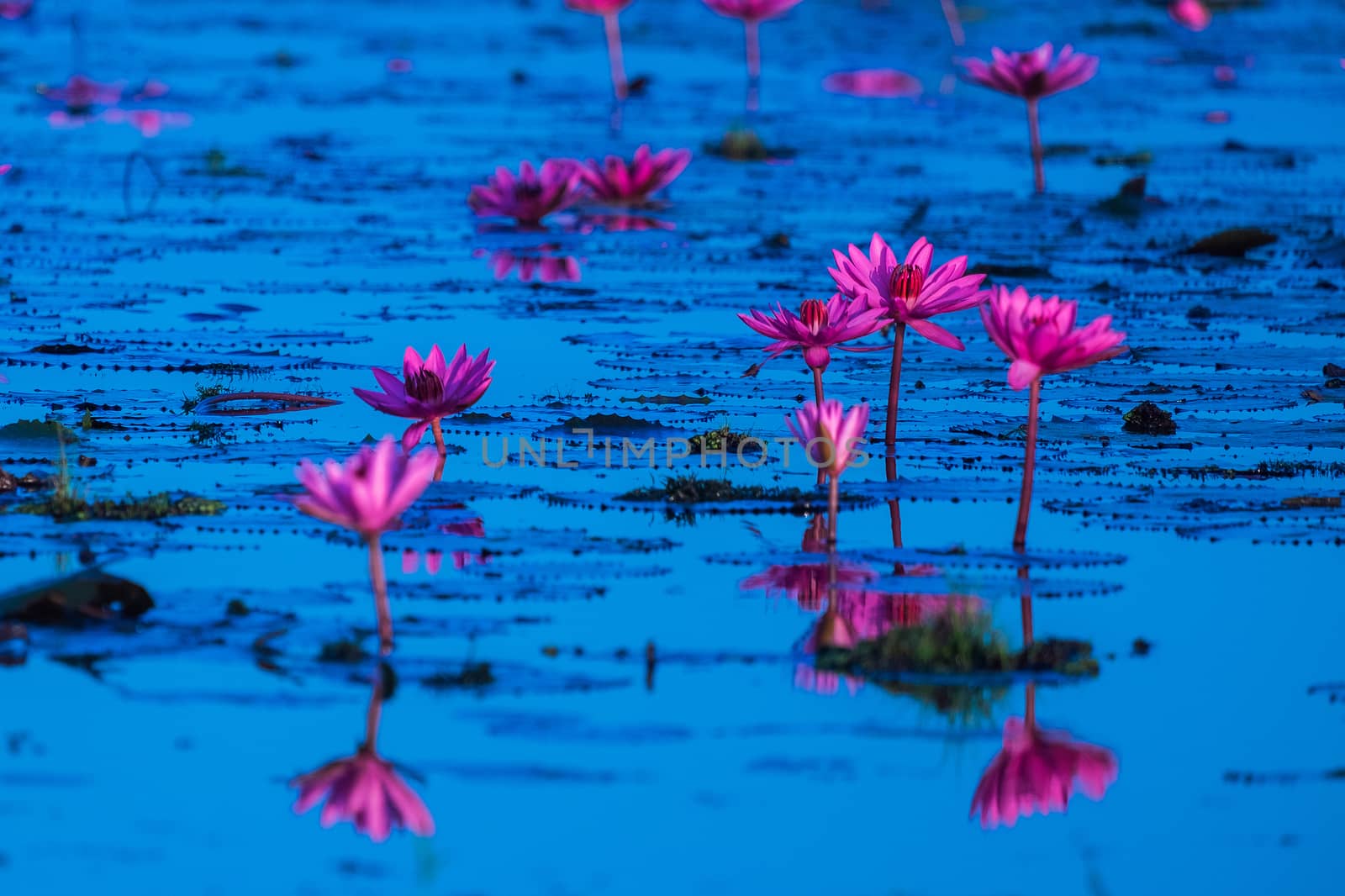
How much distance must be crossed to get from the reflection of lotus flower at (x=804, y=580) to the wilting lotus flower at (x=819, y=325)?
68 centimetres

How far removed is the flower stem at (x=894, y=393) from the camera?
5.28m

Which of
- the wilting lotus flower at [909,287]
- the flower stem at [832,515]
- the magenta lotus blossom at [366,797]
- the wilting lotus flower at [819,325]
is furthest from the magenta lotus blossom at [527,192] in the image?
the magenta lotus blossom at [366,797]

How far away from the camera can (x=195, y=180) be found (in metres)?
11.6

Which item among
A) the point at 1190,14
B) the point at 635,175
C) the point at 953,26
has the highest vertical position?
the point at 1190,14

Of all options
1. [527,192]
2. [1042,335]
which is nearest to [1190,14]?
[527,192]

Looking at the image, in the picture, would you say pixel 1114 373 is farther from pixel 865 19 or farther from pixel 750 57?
pixel 865 19

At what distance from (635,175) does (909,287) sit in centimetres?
528

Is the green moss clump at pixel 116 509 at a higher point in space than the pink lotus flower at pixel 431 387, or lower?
lower

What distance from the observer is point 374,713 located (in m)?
3.59

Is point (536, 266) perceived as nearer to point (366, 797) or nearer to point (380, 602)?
point (380, 602)

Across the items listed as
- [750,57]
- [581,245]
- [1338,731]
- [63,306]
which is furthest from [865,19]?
[1338,731]

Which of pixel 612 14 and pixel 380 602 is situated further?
pixel 612 14

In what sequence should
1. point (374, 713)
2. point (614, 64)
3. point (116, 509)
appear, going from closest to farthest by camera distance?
point (374, 713)
point (116, 509)
point (614, 64)

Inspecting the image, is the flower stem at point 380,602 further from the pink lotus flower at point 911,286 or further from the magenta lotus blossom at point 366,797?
the pink lotus flower at point 911,286
